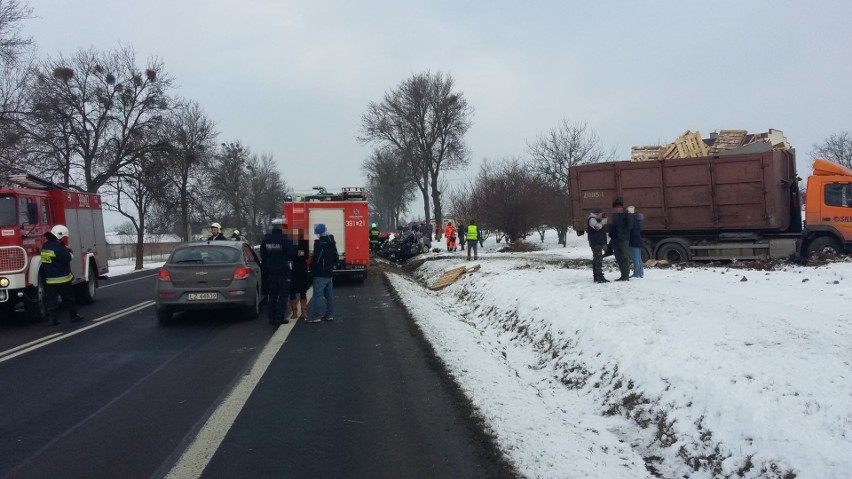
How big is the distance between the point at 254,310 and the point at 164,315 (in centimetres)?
170

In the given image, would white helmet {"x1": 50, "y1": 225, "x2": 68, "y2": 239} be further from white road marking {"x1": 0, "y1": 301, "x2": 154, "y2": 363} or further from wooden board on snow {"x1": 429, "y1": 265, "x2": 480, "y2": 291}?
wooden board on snow {"x1": 429, "y1": 265, "x2": 480, "y2": 291}

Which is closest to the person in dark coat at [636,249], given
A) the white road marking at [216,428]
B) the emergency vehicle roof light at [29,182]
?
the white road marking at [216,428]

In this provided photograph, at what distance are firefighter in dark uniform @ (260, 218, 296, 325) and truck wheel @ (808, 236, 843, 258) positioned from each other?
1413 centimetres

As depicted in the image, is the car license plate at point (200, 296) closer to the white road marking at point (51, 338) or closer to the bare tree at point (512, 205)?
the white road marking at point (51, 338)

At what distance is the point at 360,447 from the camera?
4840mm

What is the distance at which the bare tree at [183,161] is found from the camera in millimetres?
33812

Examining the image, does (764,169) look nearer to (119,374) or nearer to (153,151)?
(119,374)

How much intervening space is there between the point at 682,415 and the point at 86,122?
35300 mm

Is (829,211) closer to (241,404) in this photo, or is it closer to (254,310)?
(254,310)

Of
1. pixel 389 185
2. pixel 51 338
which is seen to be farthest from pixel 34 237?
pixel 389 185

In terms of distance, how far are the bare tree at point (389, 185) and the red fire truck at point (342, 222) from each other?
120 feet

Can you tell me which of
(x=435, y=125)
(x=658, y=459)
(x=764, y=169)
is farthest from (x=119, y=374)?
(x=435, y=125)

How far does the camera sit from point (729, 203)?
17.0 meters

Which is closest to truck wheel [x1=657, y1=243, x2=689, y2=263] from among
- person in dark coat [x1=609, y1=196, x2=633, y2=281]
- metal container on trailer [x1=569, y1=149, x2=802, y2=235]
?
metal container on trailer [x1=569, y1=149, x2=802, y2=235]
